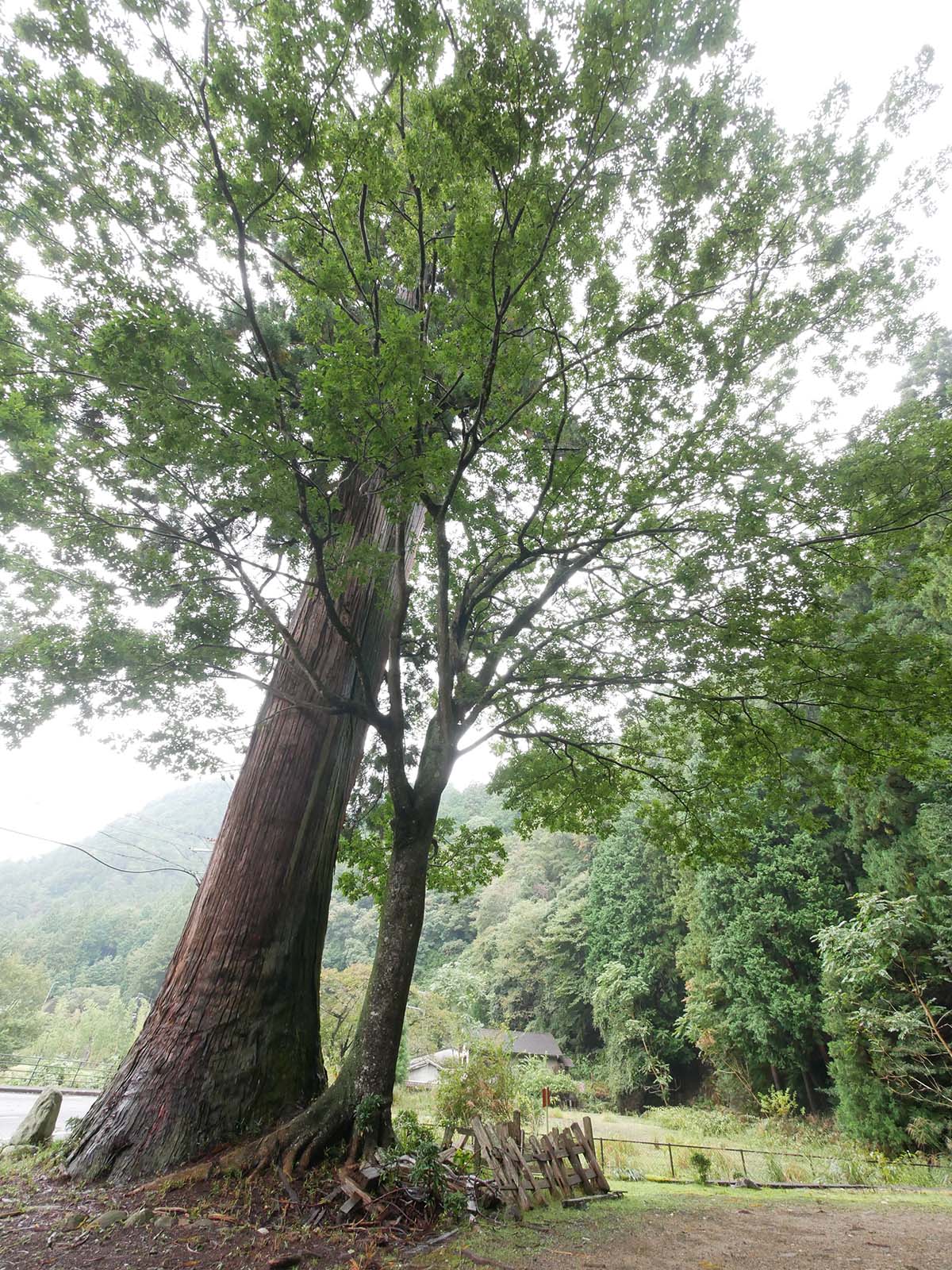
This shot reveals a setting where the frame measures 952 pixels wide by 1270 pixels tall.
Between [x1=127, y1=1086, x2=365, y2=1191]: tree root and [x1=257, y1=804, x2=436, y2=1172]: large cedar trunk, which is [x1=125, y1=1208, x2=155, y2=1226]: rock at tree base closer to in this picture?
[x1=127, y1=1086, x2=365, y2=1191]: tree root

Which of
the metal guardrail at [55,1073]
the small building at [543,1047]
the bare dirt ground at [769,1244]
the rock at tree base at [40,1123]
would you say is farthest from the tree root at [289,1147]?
the small building at [543,1047]

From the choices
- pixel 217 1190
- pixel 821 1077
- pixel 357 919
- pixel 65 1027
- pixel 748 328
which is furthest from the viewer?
pixel 357 919

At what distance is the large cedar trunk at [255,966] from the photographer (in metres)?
3.67

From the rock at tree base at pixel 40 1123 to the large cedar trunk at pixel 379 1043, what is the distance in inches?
78.5

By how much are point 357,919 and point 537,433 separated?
46.6 metres

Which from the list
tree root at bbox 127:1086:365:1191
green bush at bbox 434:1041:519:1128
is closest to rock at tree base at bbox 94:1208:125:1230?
tree root at bbox 127:1086:365:1191

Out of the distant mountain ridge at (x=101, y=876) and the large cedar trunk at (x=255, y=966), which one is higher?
the distant mountain ridge at (x=101, y=876)

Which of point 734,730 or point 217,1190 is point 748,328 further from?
point 217,1190

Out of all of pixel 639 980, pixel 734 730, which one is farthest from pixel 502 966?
pixel 734 730

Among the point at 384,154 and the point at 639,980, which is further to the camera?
the point at 639,980

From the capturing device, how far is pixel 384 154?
349 centimetres

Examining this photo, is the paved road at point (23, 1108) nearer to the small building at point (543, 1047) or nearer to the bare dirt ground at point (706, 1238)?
the bare dirt ground at point (706, 1238)

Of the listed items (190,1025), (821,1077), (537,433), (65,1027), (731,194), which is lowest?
(65,1027)

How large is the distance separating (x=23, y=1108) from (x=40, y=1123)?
1220 cm
